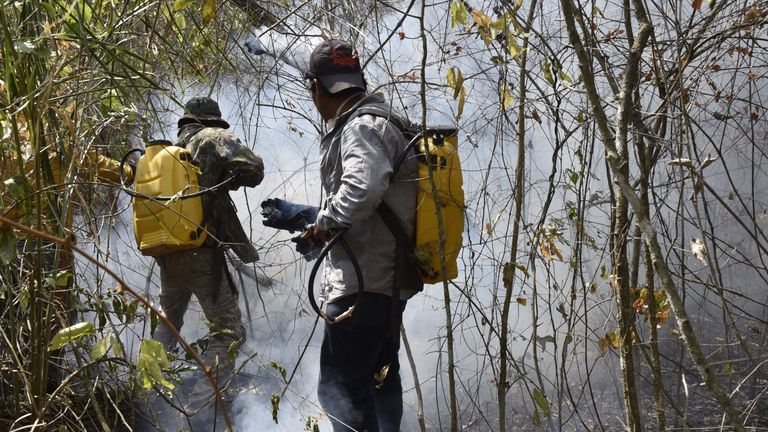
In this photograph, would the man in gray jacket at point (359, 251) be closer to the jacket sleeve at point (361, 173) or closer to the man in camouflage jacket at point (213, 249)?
the jacket sleeve at point (361, 173)

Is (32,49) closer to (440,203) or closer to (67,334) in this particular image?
(67,334)

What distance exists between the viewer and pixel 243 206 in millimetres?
6441

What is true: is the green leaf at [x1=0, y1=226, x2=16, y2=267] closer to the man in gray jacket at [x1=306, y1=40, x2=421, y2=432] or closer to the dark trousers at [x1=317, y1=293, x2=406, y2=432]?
the man in gray jacket at [x1=306, y1=40, x2=421, y2=432]

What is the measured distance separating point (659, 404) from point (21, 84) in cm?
196

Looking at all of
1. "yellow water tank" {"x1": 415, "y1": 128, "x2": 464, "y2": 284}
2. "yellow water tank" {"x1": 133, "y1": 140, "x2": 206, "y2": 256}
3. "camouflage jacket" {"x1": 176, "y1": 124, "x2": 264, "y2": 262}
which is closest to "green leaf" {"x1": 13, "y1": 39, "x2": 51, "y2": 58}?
"yellow water tank" {"x1": 415, "y1": 128, "x2": 464, "y2": 284}

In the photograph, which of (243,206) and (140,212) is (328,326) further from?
(243,206)

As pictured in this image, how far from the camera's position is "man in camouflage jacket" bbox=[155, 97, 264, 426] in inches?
163

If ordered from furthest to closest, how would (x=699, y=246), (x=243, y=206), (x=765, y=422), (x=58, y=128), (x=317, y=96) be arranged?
(x=243, y=206), (x=765, y=422), (x=317, y=96), (x=58, y=128), (x=699, y=246)

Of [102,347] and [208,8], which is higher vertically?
[208,8]

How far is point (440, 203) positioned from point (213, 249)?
1.77 m

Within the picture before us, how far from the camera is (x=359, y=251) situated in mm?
2957

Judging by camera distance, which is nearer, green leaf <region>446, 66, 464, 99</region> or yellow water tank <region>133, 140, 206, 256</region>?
green leaf <region>446, 66, 464, 99</region>

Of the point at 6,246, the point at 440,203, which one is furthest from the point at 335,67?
the point at 6,246

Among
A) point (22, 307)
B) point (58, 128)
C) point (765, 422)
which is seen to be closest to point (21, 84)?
point (58, 128)
